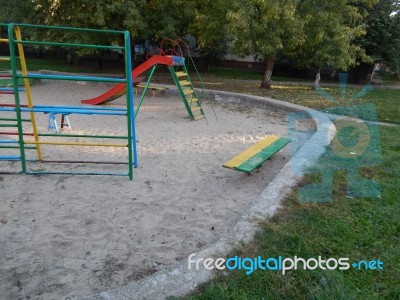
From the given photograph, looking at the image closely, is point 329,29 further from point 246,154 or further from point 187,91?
point 246,154

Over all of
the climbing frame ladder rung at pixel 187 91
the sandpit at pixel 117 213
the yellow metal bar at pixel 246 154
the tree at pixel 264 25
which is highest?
the tree at pixel 264 25

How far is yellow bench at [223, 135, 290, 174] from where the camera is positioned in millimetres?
3615

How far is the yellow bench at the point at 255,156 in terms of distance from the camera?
3.62 m

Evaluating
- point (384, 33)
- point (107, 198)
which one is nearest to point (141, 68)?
point (107, 198)

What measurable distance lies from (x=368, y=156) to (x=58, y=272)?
383 centimetres

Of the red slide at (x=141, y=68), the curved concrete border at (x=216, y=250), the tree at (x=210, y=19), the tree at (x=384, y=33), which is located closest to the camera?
the curved concrete border at (x=216, y=250)

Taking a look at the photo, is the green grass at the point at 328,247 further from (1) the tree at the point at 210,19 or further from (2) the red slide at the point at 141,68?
(1) the tree at the point at 210,19

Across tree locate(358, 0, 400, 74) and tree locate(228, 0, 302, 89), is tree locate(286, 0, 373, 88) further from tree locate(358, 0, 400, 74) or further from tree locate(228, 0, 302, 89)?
tree locate(358, 0, 400, 74)

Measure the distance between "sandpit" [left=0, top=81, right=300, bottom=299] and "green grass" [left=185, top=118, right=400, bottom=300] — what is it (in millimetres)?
491

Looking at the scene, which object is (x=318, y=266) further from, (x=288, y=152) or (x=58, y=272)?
(x=288, y=152)

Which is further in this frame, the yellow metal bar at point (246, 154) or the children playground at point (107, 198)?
the yellow metal bar at point (246, 154)

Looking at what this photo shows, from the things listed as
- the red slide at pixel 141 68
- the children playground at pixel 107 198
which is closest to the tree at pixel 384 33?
the red slide at pixel 141 68

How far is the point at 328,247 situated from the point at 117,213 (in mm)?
1723

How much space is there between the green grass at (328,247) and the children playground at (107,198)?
50cm
